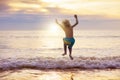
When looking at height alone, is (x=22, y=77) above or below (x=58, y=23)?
below

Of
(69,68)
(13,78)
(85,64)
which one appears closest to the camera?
(13,78)

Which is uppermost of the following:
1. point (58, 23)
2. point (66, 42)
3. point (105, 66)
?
point (58, 23)

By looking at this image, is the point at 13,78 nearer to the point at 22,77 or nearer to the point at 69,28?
the point at 22,77

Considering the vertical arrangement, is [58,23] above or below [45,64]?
above

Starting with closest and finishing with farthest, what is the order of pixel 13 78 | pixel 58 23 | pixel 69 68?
pixel 58 23
pixel 13 78
pixel 69 68

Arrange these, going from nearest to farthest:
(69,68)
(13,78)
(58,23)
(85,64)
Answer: (58,23) < (13,78) < (69,68) < (85,64)

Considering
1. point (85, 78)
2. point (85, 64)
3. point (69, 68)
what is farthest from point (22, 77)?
point (85, 64)

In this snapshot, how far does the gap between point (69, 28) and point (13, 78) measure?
3839 millimetres

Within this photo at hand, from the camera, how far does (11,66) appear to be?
20.0 metres

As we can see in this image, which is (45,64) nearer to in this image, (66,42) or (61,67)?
(61,67)

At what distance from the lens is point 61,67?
19891mm

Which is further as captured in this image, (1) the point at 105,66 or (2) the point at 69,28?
(1) the point at 105,66

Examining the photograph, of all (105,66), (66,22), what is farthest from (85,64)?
(66,22)

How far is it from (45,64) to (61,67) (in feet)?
5.03
